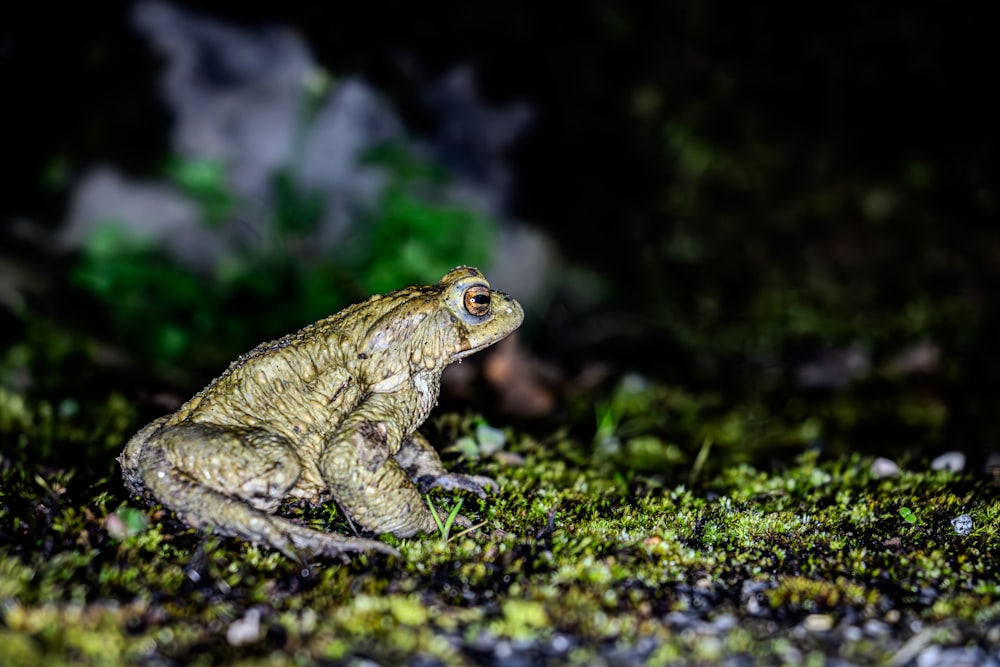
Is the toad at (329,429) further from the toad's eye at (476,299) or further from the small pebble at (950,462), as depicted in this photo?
the small pebble at (950,462)

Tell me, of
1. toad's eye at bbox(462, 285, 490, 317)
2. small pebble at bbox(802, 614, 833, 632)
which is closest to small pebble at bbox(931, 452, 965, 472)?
small pebble at bbox(802, 614, 833, 632)

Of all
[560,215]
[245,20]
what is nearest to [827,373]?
[560,215]

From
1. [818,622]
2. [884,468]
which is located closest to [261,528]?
[818,622]

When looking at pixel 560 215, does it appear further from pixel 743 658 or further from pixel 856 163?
pixel 743 658

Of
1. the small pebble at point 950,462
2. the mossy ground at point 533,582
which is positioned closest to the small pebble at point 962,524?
the mossy ground at point 533,582

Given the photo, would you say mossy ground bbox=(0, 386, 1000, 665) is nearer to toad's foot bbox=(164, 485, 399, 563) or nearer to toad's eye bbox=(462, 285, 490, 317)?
toad's foot bbox=(164, 485, 399, 563)

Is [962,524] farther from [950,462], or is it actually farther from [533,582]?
[533,582]

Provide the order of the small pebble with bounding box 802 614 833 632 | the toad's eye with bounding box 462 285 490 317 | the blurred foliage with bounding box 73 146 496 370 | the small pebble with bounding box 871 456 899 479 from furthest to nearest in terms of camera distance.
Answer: the blurred foliage with bounding box 73 146 496 370, the small pebble with bounding box 871 456 899 479, the toad's eye with bounding box 462 285 490 317, the small pebble with bounding box 802 614 833 632
